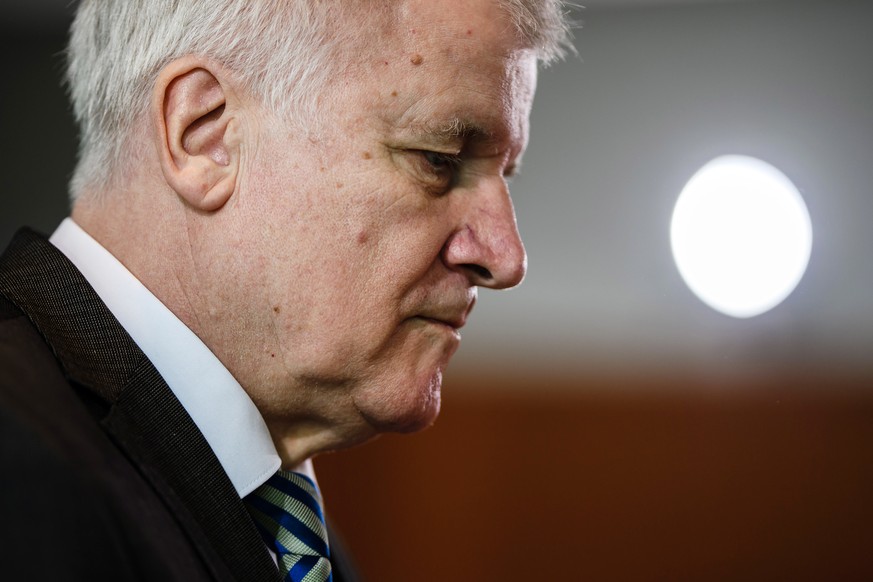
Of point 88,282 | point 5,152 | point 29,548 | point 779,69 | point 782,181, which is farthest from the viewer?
point 5,152

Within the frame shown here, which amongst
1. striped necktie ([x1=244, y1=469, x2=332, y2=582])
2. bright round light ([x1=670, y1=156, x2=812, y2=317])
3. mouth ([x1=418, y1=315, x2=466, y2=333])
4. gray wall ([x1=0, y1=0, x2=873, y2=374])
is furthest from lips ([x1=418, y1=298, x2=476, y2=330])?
gray wall ([x1=0, y1=0, x2=873, y2=374])

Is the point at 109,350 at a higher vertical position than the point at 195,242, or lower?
lower

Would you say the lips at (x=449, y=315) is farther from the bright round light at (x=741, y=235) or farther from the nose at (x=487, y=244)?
the bright round light at (x=741, y=235)

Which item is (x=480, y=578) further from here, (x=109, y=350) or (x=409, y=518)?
(x=109, y=350)

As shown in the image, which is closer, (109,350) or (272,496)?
(109,350)

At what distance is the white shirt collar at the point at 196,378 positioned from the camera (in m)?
1.09

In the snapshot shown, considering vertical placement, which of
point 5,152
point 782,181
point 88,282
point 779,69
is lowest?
point 88,282

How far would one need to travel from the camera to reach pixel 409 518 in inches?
116

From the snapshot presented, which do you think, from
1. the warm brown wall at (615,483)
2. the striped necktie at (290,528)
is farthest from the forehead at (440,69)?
the warm brown wall at (615,483)

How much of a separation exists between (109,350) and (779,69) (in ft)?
8.70

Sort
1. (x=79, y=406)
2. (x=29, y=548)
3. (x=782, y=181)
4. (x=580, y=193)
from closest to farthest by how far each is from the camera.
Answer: (x=29, y=548)
(x=79, y=406)
(x=782, y=181)
(x=580, y=193)

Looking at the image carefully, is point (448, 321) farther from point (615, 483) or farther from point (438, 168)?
point (615, 483)

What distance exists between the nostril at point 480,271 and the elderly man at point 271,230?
0.07ft

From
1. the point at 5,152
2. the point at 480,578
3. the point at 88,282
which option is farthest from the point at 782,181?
the point at 5,152
